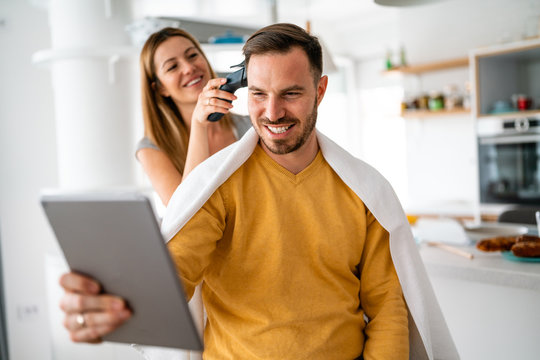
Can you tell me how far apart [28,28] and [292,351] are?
3372mm

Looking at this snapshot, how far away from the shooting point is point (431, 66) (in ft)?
16.0

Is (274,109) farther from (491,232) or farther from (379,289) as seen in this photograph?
(491,232)

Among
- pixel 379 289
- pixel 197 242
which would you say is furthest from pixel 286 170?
pixel 379 289

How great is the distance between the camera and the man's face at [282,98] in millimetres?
1269

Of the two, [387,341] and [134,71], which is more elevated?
[134,71]

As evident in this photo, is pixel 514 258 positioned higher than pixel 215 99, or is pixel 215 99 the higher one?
pixel 215 99

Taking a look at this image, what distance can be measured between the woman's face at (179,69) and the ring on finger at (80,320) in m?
1.10

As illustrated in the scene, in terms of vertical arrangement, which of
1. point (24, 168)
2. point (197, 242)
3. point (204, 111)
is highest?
point (204, 111)

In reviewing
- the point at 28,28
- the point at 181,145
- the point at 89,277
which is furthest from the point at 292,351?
the point at 28,28

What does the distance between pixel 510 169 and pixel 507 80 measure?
831 millimetres

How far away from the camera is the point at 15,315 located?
373cm

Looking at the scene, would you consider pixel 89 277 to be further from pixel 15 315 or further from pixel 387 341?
pixel 15 315

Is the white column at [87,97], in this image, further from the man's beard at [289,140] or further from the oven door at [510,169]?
the oven door at [510,169]

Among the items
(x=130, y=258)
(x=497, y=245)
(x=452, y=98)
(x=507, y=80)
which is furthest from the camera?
(x=452, y=98)
